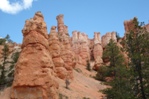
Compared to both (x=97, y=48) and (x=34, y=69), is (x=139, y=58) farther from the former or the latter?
(x=97, y=48)

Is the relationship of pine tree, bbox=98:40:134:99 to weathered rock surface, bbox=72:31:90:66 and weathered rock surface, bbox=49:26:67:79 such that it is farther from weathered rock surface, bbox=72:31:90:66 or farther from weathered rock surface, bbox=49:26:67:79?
weathered rock surface, bbox=72:31:90:66

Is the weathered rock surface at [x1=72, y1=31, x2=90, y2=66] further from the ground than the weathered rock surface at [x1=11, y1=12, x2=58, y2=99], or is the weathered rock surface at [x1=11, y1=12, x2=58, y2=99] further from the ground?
the weathered rock surface at [x1=72, y1=31, x2=90, y2=66]

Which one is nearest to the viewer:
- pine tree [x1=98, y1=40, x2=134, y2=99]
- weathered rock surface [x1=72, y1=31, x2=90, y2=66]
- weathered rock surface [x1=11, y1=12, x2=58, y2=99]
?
weathered rock surface [x1=11, y1=12, x2=58, y2=99]

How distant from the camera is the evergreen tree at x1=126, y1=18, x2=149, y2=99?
25.9m

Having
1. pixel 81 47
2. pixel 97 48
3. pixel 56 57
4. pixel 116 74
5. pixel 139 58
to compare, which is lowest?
pixel 116 74

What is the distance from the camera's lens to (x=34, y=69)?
2783 cm

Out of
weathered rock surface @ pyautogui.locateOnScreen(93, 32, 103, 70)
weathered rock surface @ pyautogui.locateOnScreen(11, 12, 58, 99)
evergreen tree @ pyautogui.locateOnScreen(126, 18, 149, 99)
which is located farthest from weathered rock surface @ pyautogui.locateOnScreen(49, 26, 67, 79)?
weathered rock surface @ pyautogui.locateOnScreen(93, 32, 103, 70)

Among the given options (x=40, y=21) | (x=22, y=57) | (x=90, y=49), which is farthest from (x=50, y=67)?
(x=90, y=49)

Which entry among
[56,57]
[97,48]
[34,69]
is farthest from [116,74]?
[97,48]

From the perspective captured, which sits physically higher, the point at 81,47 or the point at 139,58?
the point at 81,47

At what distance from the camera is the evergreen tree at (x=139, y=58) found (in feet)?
85.1

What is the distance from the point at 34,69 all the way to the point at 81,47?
172ft

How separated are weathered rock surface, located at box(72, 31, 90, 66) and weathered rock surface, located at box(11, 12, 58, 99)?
141ft

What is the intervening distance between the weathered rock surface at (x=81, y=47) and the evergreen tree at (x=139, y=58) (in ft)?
148
